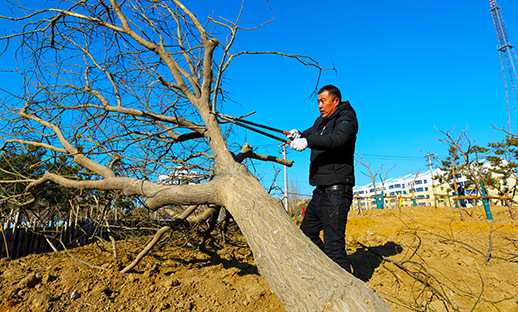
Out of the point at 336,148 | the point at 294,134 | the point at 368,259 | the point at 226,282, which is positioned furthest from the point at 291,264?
the point at 368,259

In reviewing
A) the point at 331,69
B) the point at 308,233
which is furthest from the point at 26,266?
the point at 331,69

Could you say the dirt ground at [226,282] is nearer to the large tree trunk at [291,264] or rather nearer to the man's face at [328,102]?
the large tree trunk at [291,264]

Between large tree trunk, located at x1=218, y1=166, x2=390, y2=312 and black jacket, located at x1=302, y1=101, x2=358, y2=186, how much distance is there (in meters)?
0.62

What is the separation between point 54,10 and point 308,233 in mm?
3721

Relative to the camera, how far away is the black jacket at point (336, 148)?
2.09 m

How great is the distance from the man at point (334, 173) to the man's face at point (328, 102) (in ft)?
0.10

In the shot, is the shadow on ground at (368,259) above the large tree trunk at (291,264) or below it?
below

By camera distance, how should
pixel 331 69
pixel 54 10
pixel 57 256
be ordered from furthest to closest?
pixel 57 256, pixel 54 10, pixel 331 69

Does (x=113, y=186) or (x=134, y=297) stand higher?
(x=113, y=186)

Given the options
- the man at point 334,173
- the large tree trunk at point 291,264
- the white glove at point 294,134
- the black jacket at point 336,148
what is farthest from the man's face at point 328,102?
the large tree trunk at point 291,264

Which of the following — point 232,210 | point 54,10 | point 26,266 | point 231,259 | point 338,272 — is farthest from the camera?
point 231,259

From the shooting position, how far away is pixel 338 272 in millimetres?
1468

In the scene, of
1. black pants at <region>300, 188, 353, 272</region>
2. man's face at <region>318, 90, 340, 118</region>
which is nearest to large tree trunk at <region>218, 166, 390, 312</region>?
black pants at <region>300, 188, 353, 272</region>

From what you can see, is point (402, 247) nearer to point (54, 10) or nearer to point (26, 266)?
point (26, 266)
